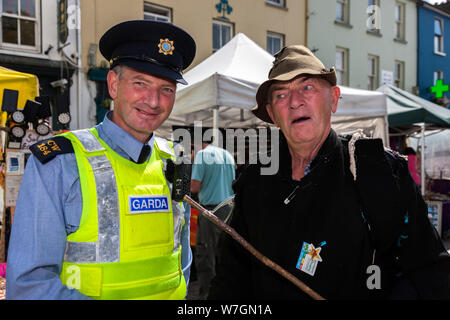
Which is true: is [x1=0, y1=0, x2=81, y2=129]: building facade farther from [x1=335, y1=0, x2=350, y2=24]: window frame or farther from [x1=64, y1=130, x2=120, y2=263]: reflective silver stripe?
[x1=335, y1=0, x2=350, y2=24]: window frame

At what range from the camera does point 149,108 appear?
64.5 inches

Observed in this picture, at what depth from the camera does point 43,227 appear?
1.27m

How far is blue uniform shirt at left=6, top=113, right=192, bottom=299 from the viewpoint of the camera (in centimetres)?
122

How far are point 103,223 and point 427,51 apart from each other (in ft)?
66.4

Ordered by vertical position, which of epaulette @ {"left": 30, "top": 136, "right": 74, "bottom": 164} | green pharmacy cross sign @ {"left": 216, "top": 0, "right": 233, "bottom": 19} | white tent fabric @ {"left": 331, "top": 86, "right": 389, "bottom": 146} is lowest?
epaulette @ {"left": 30, "top": 136, "right": 74, "bottom": 164}

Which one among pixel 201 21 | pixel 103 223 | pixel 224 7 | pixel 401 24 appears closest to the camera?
pixel 103 223

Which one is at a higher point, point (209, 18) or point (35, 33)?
point (209, 18)

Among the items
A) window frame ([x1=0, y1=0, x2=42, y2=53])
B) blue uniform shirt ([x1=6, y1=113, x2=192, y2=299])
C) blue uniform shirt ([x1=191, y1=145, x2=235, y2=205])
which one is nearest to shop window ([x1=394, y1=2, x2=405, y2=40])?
window frame ([x1=0, y1=0, x2=42, y2=53])

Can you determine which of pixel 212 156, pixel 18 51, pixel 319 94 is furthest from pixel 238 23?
pixel 319 94

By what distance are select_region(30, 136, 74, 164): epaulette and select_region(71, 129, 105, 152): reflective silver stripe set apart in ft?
0.18

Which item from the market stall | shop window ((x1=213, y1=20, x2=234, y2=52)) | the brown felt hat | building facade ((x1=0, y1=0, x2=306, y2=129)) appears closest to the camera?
the brown felt hat

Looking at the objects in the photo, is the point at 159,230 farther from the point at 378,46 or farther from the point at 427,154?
the point at 378,46

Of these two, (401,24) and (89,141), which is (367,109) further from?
(401,24)

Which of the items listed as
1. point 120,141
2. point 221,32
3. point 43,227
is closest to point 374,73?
point 221,32
